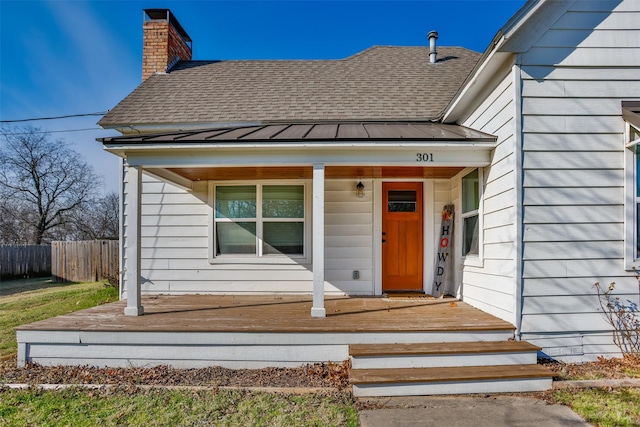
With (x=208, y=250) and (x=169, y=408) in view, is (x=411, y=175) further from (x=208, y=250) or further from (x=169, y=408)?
(x=169, y=408)

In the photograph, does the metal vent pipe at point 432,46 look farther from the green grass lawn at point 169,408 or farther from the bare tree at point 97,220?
the bare tree at point 97,220

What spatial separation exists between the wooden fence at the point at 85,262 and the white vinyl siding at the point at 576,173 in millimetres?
13316

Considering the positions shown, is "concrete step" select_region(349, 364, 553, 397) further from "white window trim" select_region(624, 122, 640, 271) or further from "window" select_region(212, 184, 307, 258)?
"window" select_region(212, 184, 307, 258)

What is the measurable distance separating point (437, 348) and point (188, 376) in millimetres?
2719

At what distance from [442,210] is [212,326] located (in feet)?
14.0

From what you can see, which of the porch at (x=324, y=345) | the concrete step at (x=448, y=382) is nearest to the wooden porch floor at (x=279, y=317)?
the porch at (x=324, y=345)

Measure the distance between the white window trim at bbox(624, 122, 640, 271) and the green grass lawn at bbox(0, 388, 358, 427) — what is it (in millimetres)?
3539

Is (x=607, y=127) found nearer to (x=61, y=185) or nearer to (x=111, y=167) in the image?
(x=61, y=185)

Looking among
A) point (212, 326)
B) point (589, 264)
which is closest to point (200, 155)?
point (212, 326)

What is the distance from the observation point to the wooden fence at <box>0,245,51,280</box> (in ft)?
41.0

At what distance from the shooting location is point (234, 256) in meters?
6.22

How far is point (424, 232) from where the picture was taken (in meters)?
6.09

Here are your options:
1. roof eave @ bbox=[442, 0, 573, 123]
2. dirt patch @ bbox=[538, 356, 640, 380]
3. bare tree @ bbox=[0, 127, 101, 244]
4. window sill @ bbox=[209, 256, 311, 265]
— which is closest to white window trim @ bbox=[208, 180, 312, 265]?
window sill @ bbox=[209, 256, 311, 265]

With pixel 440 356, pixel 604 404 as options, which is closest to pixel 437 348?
pixel 440 356
